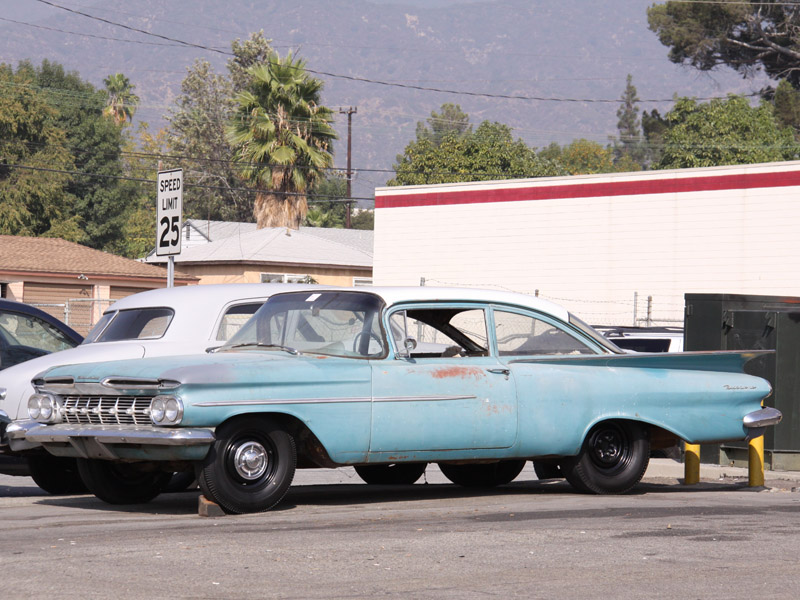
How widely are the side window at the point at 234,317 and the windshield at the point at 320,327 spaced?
1.46m

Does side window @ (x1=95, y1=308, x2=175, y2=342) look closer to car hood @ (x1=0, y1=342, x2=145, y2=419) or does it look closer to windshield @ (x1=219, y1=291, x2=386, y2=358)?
car hood @ (x1=0, y1=342, x2=145, y2=419)

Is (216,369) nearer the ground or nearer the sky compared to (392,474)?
nearer the sky

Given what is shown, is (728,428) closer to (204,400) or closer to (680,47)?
(204,400)

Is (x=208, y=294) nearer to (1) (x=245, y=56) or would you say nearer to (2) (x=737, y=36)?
(2) (x=737, y=36)

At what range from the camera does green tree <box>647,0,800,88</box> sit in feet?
242

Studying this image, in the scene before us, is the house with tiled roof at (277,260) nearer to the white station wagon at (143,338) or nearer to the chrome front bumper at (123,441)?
the white station wagon at (143,338)

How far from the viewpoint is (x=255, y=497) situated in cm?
884

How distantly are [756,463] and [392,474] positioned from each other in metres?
3.42

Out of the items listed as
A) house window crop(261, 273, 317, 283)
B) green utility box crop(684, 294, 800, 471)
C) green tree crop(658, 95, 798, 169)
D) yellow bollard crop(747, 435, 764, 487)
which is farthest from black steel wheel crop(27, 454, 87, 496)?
green tree crop(658, 95, 798, 169)

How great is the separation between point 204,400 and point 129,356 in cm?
262

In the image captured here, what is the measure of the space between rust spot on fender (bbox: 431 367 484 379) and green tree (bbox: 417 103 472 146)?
118628 millimetres

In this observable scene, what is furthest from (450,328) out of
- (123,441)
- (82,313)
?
(82,313)

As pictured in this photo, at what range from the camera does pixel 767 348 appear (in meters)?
13.9

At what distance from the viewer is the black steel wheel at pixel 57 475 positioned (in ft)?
36.6
